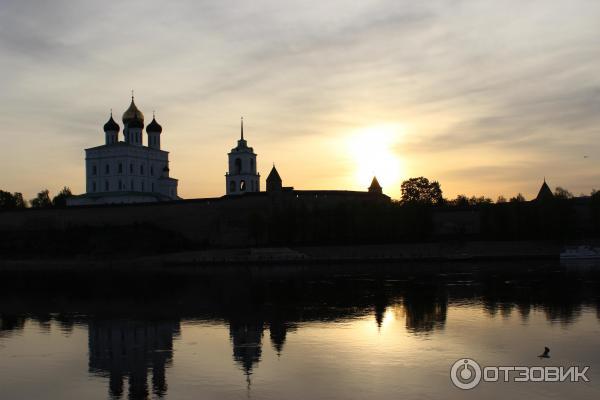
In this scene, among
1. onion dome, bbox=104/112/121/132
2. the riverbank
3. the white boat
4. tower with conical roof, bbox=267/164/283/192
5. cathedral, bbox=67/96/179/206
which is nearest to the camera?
the white boat

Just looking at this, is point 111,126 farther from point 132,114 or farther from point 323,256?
point 323,256

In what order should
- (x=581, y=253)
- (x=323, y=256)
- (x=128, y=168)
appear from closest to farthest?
(x=581, y=253) → (x=323, y=256) → (x=128, y=168)

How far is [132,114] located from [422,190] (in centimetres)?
2832

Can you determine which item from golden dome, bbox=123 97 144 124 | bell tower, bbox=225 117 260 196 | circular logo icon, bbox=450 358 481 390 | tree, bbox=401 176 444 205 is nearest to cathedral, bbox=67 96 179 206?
golden dome, bbox=123 97 144 124

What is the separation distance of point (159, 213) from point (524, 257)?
2842 cm

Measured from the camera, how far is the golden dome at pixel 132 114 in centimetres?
6869

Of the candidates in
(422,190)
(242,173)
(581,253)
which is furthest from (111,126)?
(581,253)

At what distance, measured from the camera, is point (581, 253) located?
41.0 meters

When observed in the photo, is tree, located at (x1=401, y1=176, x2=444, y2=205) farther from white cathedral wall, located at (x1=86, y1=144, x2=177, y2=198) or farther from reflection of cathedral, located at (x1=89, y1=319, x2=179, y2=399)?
reflection of cathedral, located at (x1=89, y1=319, x2=179, y2=399)

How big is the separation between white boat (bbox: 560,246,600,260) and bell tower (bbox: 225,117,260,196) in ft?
106

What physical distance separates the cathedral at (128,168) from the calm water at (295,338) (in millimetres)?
35419

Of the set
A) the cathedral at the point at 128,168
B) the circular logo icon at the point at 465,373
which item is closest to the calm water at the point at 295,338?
the circular logo icon at the point at 465,373

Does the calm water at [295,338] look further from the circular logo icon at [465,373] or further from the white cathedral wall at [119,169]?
the white cathedral wall at [119,169]

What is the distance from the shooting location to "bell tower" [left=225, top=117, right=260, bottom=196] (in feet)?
219
